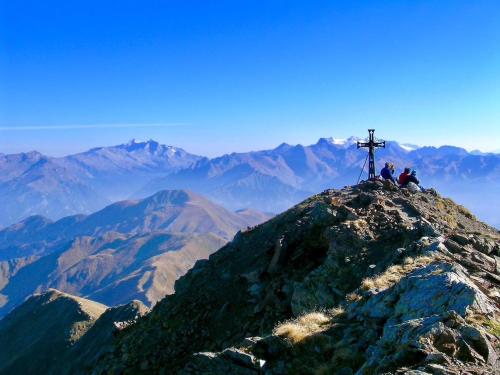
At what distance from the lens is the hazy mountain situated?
367 ft

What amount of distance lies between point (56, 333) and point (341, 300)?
441ft

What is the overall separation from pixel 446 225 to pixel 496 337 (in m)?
19.9

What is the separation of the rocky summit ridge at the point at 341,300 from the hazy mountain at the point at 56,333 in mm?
61164

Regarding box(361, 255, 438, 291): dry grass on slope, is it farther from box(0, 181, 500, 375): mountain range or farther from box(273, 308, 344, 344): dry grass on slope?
box(273, 308, 344, 344): dry grass on slope

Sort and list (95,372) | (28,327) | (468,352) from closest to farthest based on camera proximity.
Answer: (468,352), (95,372), (28,327)

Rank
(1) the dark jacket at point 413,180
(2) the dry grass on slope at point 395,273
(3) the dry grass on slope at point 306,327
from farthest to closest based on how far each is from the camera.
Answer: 1. (1) the dark jacket at point 413,180
2. (2) the dry grass on slope at point 395,273
3. (3) the dry grass on slope at point 306,327

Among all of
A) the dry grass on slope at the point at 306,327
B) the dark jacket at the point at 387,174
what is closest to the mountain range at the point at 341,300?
the dry grass on slope at the point at 306,327

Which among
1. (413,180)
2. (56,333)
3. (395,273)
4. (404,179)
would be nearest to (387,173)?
(404,179)

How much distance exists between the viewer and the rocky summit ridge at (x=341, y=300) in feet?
42.8

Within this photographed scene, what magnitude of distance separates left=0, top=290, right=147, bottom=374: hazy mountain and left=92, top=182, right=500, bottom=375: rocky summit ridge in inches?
2408

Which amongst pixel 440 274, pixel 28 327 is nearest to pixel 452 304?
pixel 440 274

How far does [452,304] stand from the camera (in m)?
14.5

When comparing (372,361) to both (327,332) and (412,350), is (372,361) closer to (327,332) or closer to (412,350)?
(412,350)

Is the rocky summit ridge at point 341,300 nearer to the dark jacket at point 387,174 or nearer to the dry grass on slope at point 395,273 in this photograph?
the dry grass on slope at point 395,273
